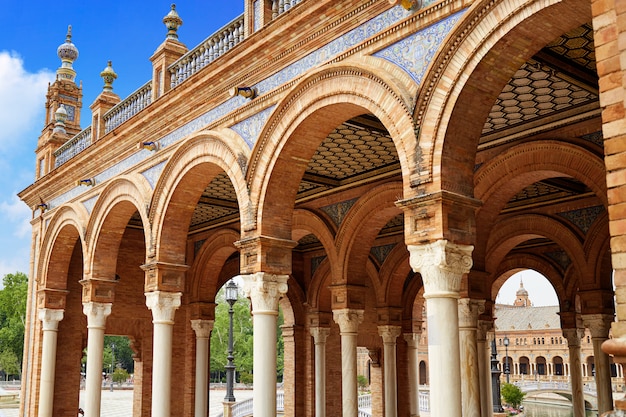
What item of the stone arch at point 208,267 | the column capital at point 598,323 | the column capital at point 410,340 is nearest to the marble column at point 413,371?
the column capital at point 410,340

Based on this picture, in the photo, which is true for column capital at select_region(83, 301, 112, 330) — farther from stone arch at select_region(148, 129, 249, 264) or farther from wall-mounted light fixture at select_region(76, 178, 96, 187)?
stone arch at select_region(148, 129, 249, 264)

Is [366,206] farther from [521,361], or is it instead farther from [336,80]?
[521,361]

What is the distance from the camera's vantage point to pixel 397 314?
16.1 m

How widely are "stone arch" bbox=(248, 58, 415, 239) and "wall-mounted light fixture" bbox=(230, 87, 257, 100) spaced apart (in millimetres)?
659

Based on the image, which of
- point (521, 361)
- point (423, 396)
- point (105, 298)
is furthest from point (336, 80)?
point (521, 361)

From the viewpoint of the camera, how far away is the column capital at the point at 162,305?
36.4ft

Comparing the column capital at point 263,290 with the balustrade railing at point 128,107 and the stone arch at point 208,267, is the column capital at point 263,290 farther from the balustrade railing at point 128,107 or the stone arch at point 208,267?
the stone arch at point 208,267

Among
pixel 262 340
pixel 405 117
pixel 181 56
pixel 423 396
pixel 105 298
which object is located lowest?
pixel 423 396

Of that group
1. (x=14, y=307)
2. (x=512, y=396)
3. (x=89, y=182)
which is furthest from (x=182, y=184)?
(x=14, y=307)

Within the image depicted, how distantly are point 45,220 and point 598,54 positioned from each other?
14.7m

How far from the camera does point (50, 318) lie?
14969mm

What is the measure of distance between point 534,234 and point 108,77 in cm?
922

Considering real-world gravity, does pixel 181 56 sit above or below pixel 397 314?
above

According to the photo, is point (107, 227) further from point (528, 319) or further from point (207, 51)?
point (528, 319)
